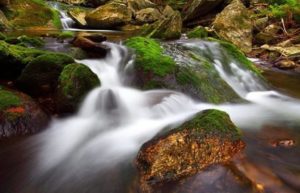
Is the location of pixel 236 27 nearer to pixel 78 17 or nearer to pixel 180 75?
pixel 180 75

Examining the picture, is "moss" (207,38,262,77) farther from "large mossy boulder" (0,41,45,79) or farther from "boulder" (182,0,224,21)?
"boulder" (182,0,224,21)

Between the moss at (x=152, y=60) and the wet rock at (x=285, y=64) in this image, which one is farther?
the wet rock at (x=285, y=64)

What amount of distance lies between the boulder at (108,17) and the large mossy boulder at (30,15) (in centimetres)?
174

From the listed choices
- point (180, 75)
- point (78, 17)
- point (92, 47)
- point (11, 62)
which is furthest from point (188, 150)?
point (78, 17)

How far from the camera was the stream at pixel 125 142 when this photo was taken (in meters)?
3.90

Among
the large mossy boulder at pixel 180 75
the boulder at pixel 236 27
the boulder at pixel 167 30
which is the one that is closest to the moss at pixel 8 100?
the large mossy boulder at pixel 180 75

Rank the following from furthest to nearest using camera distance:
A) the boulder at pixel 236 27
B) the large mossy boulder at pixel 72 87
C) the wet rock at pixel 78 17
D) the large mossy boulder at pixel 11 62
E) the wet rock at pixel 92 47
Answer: the wet rock at pixel 78 17
the boulder at pixel 236 27
the wet rock at pixel 92 47
the large mossy boulder at pixel 11 62
the large mossy boulder at pixel 72 87

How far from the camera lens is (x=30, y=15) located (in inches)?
650

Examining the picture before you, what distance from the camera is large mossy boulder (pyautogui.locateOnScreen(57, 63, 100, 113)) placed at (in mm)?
5969

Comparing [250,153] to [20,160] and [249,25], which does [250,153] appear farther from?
[249,25]

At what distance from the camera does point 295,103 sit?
7477 mm

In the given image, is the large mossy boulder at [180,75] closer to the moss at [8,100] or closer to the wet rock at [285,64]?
the moss at [8,100]

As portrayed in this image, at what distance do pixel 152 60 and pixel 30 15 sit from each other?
11.4m

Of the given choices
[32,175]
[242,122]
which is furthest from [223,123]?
[32,175]
